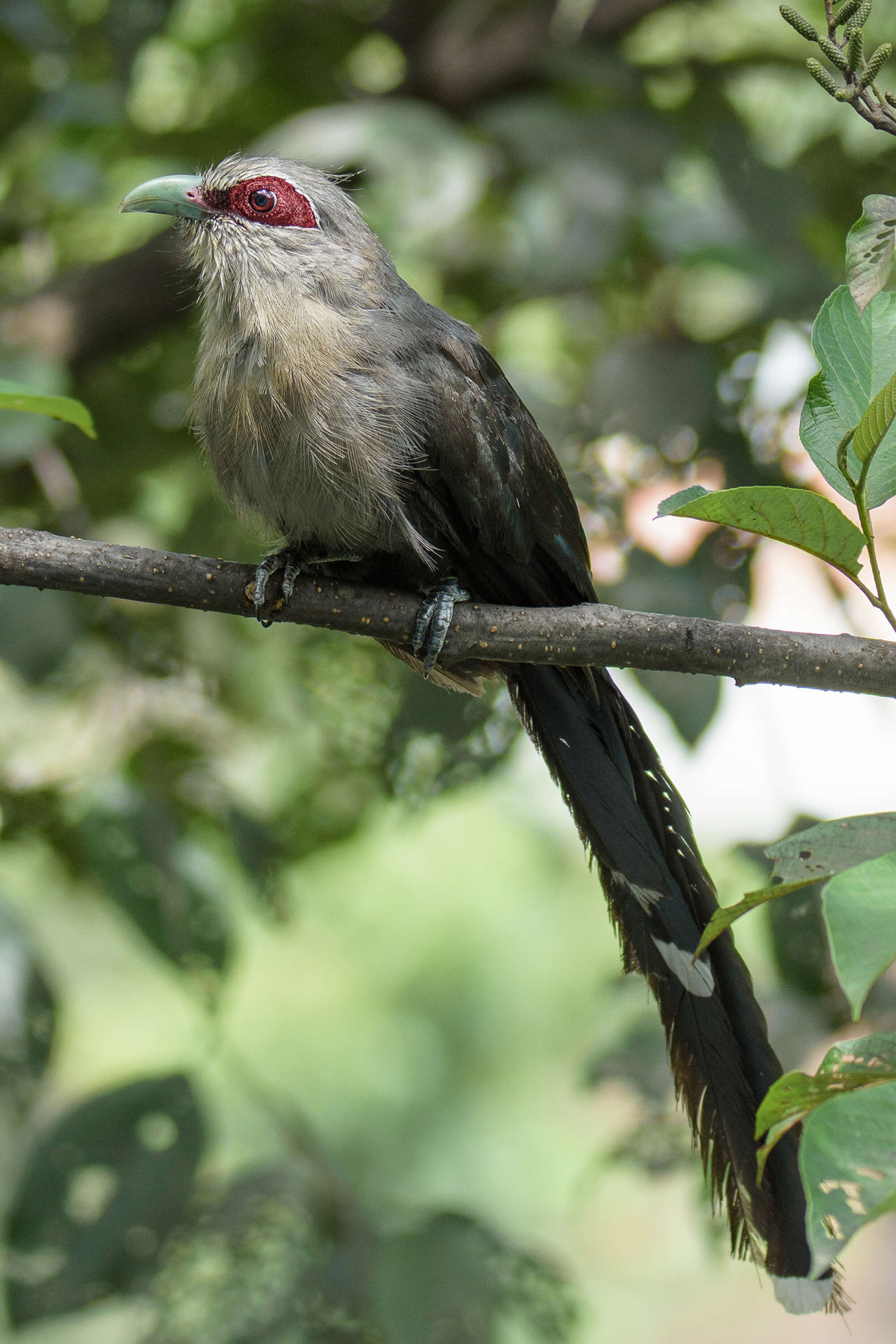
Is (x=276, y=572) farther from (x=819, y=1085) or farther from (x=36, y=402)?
(x=819, y=1085)

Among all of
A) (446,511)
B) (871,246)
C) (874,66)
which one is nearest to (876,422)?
(871,246)

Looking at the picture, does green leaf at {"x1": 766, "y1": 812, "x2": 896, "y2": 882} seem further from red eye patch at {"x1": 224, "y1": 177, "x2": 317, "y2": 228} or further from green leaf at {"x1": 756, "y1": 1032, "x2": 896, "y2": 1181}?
red eye patch at {"x1": 224, "y1": 177, "x2": 317, "y2": 228}

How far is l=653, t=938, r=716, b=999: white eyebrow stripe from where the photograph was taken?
6.52 feet

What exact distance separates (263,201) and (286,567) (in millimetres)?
887

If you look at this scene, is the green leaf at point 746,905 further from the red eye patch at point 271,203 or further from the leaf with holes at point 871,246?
the red eye patch at point 271,203

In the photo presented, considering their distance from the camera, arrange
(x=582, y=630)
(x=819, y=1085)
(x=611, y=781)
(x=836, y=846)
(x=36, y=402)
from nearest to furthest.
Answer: (x=819, y=1085), (x=836, y=846), (x=36, y=402), (x=582, y=630), (x=611, y=781)

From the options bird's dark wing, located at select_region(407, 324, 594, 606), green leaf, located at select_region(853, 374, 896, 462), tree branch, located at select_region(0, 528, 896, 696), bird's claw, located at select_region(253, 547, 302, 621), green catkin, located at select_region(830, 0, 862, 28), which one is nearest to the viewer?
green leaf, located at select_region(853, 374, 896, 462)

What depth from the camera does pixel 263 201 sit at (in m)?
2.35

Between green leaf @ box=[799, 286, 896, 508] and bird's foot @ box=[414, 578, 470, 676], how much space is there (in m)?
0.69

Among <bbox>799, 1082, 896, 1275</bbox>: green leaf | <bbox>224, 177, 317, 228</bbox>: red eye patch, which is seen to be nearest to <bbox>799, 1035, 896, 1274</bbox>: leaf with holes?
<bbox>799, 1082, 896, 1275</bbox>: green leaf

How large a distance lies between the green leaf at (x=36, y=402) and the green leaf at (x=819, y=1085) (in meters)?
1.14

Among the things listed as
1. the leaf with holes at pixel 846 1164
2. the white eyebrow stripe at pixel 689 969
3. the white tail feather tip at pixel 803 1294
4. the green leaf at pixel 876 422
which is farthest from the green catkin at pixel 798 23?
the white tail feather tip at pixel 803 1294

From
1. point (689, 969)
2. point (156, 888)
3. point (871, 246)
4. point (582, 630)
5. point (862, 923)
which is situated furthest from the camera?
point (156, 888)

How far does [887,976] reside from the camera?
324 cm
